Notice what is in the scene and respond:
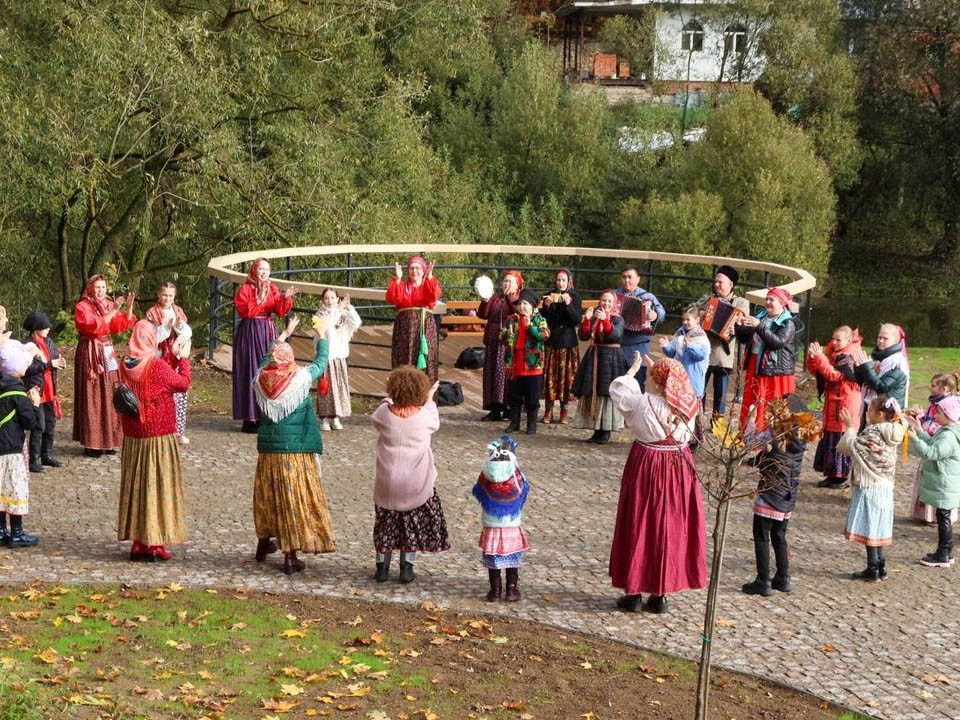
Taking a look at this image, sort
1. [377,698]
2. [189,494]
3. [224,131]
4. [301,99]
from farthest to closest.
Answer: [301,99], [224,131], [189,494], [377,698]

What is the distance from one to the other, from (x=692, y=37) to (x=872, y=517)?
1485 inches

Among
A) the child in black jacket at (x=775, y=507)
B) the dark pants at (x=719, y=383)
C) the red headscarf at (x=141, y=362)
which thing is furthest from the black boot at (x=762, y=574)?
the dark pants at (x=719, y=383)

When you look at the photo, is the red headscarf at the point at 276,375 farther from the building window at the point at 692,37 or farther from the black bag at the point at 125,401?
the building window at the point at 692,37

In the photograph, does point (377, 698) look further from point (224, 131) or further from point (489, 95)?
point (489, 95)

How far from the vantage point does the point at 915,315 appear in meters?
39.4

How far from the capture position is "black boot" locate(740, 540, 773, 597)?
839cm

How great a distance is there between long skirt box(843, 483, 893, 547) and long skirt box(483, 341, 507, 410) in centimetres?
464

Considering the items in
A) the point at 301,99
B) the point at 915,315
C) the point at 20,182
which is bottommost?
the point at 915,315

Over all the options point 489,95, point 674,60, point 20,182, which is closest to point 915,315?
point 674,60

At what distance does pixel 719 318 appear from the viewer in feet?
42.9

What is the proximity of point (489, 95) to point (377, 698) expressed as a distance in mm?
34895

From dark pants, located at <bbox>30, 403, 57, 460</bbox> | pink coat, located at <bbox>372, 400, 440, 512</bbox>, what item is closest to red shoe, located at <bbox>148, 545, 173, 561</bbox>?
pink coat, located at <bbox>372, 400, 440, 512</bbox>

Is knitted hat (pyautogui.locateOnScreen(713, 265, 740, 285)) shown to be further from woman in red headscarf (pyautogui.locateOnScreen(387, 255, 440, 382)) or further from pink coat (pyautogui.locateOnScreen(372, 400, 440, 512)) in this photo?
pink coat (pyautogui.locateOnScreen(372, 400, 440, 512))

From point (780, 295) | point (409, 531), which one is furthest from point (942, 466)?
point (409, 531)
